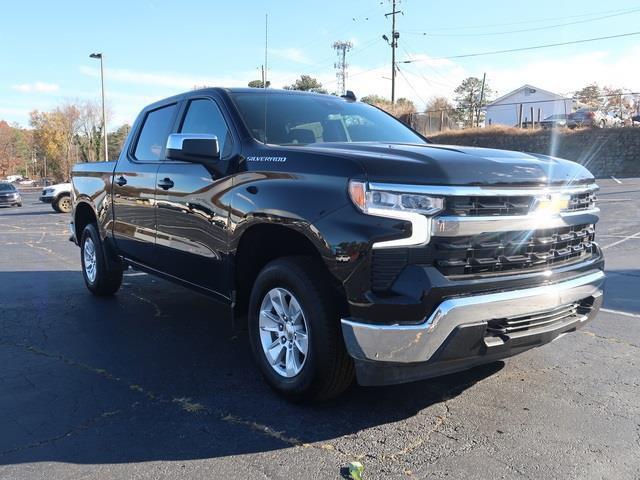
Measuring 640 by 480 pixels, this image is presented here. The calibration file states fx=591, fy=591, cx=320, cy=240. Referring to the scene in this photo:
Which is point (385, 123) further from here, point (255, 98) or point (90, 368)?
point (90, 368)

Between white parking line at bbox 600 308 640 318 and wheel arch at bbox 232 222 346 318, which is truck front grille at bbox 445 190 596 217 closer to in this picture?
wheel arch at bbox 232 222 346 318

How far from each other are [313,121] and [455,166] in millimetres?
1698

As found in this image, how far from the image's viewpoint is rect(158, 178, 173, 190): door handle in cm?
478

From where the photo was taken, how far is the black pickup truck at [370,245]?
3.03m

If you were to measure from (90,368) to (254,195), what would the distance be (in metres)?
1.88

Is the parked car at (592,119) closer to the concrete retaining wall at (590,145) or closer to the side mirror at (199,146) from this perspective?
the concrete retaining wall at (590,145)

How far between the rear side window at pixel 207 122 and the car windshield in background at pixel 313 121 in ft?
0.61

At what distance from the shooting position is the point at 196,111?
4867mm

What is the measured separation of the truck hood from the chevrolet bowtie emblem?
0.27ft

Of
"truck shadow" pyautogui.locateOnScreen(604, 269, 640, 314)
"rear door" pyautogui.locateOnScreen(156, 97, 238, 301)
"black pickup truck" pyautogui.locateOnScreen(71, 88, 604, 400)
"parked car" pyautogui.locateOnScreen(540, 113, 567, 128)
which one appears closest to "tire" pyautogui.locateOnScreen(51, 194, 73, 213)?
"rear door" pyautogui.locateOnScreen(156, 97, 238, 301)

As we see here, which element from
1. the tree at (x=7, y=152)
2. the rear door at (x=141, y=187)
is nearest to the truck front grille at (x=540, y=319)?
the rear door at (x=141, y=187)

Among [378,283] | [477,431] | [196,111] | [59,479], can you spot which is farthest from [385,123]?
[59,479]

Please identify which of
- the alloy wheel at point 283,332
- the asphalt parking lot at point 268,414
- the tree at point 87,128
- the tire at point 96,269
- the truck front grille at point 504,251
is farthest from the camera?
the tree at point 87,128

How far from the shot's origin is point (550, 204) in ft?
11.3
